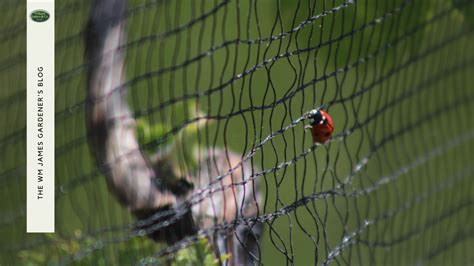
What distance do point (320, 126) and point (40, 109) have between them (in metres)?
0.48

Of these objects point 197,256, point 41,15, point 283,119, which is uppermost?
point 41,15

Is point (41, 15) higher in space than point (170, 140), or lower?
higher

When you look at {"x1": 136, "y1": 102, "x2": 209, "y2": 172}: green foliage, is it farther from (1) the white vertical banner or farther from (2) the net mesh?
(1) the white vertical banner

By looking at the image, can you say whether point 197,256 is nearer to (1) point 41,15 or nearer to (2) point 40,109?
(2) point 40,109

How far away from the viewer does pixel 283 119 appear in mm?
1528

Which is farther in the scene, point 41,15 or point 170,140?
point 170,140

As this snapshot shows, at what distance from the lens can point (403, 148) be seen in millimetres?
2848

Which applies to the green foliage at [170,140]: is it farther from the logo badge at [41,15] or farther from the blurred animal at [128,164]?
the logo badge at [41,15]

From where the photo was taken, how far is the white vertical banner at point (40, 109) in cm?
160

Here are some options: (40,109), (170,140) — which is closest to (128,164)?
(170,140)

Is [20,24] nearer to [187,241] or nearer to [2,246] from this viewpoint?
[2,246]

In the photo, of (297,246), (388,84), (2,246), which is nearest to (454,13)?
(388,84)

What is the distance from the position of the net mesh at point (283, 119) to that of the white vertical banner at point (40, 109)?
89mm

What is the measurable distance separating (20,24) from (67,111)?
0.20m
